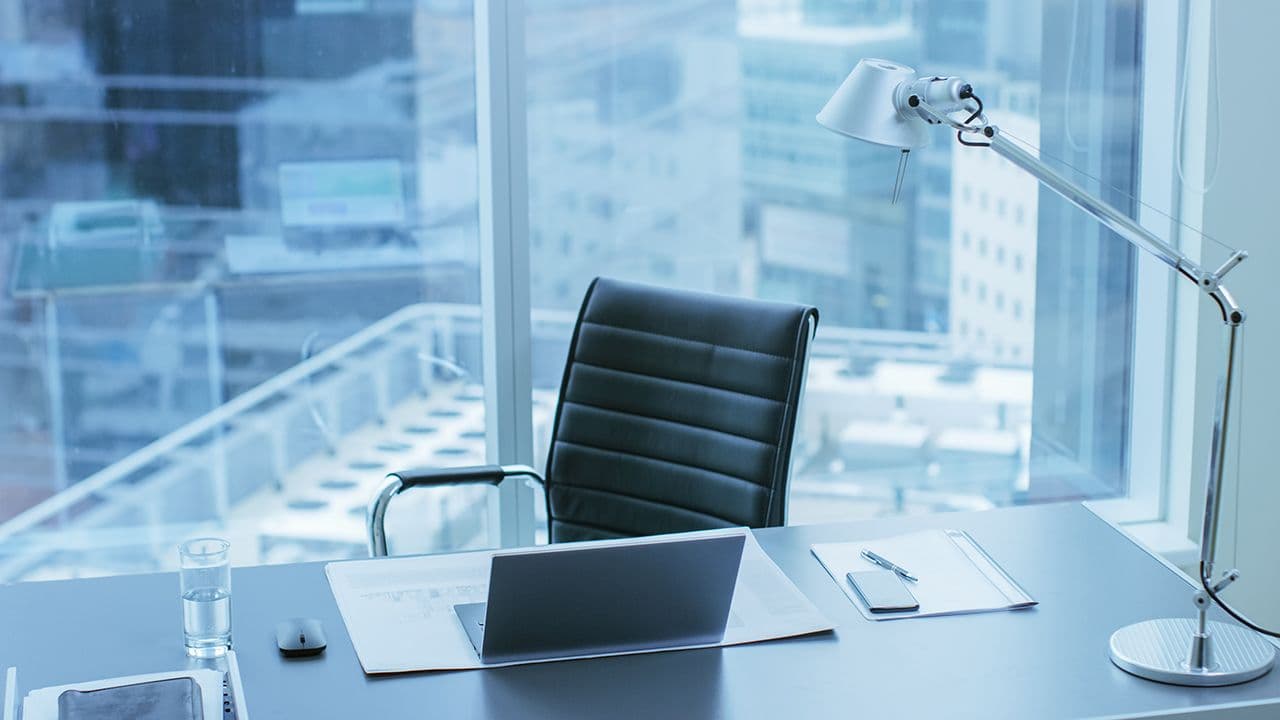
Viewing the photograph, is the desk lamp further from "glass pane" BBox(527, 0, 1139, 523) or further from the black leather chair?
"glass pane" BBox(527, 0, 1139, 523)

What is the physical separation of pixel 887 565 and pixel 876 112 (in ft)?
2.15

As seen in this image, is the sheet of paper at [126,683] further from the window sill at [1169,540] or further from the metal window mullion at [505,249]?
the window sill at [1169,540]

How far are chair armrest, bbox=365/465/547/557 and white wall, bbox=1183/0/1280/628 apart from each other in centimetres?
162

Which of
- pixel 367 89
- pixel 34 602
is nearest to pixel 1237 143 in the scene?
pixel 367 89

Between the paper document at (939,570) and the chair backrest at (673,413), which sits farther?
the chair backrest at (673,413)

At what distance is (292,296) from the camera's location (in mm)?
2885

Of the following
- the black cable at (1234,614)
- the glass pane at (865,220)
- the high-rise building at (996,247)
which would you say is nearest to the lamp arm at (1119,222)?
the black cable at (1234,614)

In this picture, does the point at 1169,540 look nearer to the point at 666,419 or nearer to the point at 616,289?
the point at 666,419

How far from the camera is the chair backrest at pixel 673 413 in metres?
2.37

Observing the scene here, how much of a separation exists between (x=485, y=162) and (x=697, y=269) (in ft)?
1.76

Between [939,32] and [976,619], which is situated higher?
[939,32]

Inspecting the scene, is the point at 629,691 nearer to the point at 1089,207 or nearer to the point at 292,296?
the point at 1089,207

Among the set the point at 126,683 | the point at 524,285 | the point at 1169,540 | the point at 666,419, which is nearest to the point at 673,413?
the point at 666,419

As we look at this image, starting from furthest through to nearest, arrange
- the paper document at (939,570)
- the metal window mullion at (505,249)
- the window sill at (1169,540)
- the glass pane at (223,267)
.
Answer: the window sill at (1169,540)
the metal window mullion at (505,249)
the glass pane at (223,267)
the paper document at (939,570)
